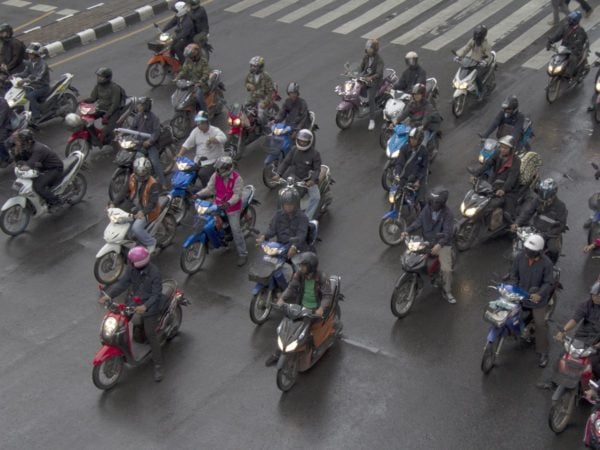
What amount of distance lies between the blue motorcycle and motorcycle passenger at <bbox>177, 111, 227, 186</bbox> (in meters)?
2.86

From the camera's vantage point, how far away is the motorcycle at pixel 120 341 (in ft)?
38.0

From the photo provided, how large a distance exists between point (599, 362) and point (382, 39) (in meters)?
13.9

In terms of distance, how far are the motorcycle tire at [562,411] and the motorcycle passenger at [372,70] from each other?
30.2 ft

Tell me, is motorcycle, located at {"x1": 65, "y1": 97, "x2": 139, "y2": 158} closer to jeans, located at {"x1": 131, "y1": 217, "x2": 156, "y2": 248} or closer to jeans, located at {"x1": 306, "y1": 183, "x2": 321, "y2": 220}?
jeans, located at {"x1": 131, "y1": 217, "x2": 156, "y2": 248}

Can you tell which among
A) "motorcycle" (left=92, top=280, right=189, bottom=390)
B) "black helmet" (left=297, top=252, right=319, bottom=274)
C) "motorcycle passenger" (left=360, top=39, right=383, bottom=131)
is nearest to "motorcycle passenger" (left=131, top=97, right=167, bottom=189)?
"motorcycle" (left=92, top=280, right=189, bottom=390)

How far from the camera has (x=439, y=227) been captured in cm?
1308

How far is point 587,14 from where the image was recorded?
23.4m

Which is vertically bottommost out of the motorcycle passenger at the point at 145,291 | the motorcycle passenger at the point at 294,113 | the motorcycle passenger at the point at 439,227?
the motorcycle passenger at the point at 294,113

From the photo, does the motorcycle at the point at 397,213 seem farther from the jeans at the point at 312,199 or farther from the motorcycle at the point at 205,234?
the motorcycle at the point at 205,234

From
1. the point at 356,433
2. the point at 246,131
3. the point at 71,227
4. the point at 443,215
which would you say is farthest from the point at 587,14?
the point at 356,433

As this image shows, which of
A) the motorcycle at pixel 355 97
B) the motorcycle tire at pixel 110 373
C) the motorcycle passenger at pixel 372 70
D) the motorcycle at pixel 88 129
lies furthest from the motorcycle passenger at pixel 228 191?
the motorcycle passenger at pixel 372 70

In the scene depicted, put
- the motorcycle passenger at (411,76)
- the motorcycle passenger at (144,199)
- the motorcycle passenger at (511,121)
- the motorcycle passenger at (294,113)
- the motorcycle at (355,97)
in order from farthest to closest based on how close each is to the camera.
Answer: the motorcycle at (355,97) → the motorcycle passenger at (411,76) → the motorcycle passenger at (294,113) → the motorcycle passenger at (511,121) → the motorcycle passenger at (144,199)

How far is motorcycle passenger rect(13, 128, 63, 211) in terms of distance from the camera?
50.5 ft

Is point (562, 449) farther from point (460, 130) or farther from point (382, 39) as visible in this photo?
point (382, 39)
